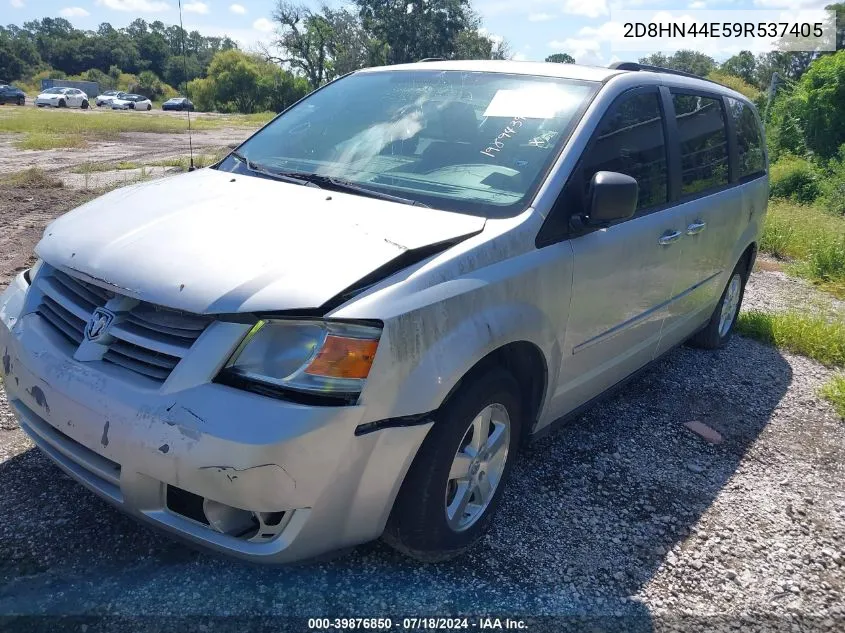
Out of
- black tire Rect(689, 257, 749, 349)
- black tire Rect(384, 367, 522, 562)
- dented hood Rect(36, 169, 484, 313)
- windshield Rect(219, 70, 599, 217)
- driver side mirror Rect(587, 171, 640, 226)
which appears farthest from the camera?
black tire Rect(689, 257, 749, 349)

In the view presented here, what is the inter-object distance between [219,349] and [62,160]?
14667mm

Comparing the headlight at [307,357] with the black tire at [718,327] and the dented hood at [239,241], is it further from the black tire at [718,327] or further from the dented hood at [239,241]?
the black tire at [718,327]

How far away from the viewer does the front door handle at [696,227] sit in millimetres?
3859

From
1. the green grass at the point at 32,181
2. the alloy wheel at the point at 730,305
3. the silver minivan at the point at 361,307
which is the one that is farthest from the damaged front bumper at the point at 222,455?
the green grass at the point at 32,181

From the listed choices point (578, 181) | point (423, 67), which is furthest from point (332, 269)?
point (423, 67)

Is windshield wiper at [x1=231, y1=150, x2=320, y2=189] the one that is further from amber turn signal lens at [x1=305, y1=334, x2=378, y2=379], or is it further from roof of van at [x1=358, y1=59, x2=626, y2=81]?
amber turn signal lens at [x1=305, y1=334, x2=378, y2=379]

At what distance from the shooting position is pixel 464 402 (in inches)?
95.0

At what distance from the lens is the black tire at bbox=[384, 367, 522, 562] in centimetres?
236

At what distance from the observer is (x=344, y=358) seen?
81.8 inches

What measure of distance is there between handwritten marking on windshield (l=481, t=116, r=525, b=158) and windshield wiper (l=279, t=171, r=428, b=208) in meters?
0.46

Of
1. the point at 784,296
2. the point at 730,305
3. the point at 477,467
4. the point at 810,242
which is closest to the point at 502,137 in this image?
the point at 477,467

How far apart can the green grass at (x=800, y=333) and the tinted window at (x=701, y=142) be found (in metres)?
1.97

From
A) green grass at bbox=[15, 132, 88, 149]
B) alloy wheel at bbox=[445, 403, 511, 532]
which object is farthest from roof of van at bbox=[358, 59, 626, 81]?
green grass at bbox=[15, 132, 88, 149]

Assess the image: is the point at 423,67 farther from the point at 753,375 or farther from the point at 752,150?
the point at 753,375
